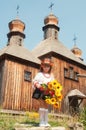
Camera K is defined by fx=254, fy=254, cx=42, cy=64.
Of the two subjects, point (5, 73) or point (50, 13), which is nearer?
point (5, 73)

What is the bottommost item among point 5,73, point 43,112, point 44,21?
point 43,112

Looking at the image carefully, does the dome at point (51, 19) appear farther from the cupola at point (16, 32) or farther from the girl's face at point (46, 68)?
the girl's face at point (46, 68)

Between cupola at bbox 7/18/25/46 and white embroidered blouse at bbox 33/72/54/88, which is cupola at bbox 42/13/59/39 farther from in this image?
white embroidered blouse at bbox 33/72/54/88

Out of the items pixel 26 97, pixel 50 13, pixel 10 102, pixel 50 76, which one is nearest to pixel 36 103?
pixel 26 97

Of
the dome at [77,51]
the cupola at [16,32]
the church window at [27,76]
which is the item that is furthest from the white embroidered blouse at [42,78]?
the dome at [77,51]

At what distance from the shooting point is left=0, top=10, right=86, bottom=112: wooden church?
19.9 meters

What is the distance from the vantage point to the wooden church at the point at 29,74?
1986 cm

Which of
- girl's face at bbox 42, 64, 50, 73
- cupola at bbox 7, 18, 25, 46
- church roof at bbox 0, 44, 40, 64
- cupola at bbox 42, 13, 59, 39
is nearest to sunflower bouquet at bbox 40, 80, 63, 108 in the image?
girl's face at bbox 42, 64, 50, 73

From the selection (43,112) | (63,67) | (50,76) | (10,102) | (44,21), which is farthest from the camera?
(44,21)

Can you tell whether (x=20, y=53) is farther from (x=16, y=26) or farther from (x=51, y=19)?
(x=51, y=19)

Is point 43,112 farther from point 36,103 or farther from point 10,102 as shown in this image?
point 36,103

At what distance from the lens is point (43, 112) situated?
8.02 m

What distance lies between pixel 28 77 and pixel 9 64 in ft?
6.90

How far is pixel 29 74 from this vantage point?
71.1ft
